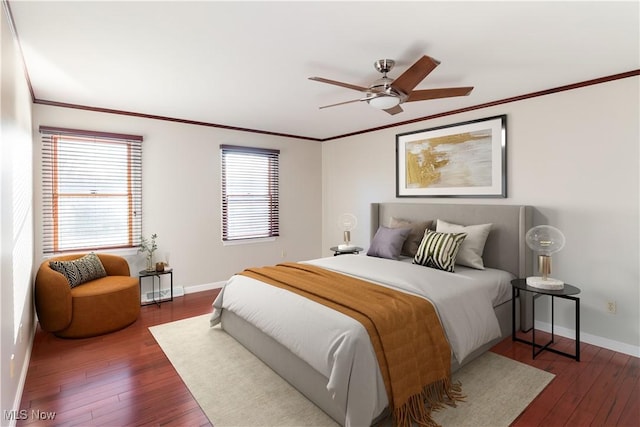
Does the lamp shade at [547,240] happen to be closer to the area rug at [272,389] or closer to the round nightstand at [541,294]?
the round nightstand at [541,294]

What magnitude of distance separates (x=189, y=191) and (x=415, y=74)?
352 cm

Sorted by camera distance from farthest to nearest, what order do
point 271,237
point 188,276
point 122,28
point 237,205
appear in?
point 271,237, point 237,205, point 188,276, point 122,28

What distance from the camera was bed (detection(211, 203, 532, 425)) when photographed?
1946 mm

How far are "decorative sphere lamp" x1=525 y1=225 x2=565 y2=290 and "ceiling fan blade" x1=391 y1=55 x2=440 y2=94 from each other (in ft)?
5.94

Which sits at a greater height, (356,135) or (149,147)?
(356,135)

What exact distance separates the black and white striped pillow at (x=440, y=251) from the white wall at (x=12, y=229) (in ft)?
10.8

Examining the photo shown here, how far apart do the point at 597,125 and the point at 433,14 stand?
2199 mm

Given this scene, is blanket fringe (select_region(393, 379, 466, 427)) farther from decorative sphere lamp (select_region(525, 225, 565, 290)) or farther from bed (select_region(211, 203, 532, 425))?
decorative sphere lamp (select_region(525, 225, 565, 290))

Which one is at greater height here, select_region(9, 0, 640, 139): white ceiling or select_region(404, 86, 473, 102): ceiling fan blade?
select_region(9, 0, 640, 139): white ceiling

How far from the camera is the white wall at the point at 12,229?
1823 mm

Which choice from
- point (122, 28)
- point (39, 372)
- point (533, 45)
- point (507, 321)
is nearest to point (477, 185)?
point (507, 321)

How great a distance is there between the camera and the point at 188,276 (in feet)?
Answer: 15.7

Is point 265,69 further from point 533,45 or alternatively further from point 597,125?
point 597,125

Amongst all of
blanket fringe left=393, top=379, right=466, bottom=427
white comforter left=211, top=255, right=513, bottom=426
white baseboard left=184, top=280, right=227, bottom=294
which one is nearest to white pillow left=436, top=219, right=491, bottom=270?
white comforter left=211, top=255, right=513, bottom=426
